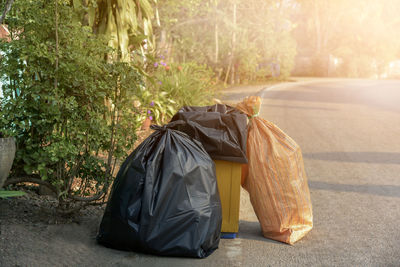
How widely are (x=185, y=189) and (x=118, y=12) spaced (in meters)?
2.48

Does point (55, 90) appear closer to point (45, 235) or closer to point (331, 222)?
point (45, 235)

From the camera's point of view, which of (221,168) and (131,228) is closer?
(131,228)

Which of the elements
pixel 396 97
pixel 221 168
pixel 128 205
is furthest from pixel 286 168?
pixel 396 97

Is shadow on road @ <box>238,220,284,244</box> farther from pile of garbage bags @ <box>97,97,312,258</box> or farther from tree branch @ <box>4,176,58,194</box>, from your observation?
tree branch @ <box>4,176,58,194</box>

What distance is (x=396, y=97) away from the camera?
15.9 metres

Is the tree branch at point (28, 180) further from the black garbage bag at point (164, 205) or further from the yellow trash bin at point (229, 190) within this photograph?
the yellow trash bin at point (229, 190)

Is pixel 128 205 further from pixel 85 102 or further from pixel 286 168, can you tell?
pixel 286 168

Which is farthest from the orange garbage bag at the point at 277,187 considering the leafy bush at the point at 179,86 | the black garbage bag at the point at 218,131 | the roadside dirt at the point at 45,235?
the leafy bush at the point at 179,86

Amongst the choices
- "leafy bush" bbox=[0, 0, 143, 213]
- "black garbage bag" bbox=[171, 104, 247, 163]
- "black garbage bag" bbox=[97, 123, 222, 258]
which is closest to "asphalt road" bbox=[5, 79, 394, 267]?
"black garbage bag" bbox=[97, 123, 222, 258]

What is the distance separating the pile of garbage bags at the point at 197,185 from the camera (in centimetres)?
321

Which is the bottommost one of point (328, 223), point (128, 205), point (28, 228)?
point (328, 223)

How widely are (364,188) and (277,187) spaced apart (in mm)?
2238

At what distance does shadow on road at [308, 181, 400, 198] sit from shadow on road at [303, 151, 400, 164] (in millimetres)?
1362

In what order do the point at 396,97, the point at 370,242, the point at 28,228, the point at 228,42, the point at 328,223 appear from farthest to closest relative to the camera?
the point at 228,42 < the point at 396,97 < the point at 328,223 < the point at 370,242 < the point at 28,228
